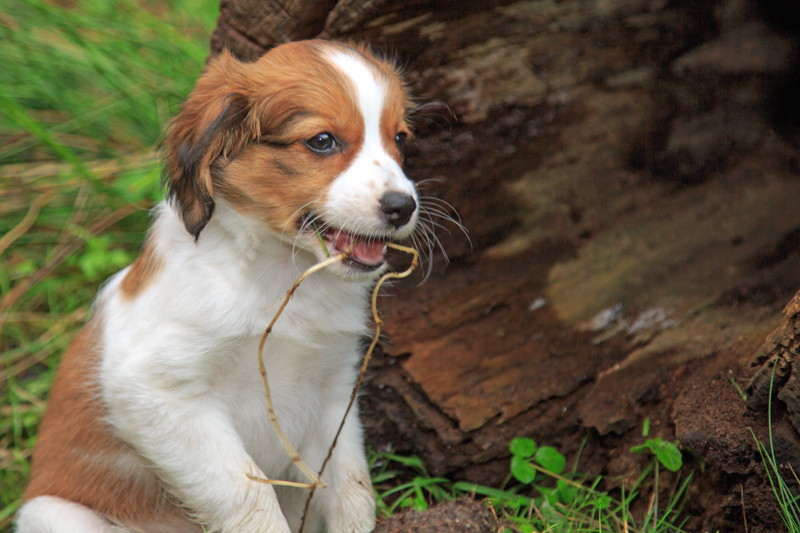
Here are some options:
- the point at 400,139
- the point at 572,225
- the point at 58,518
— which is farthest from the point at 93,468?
the point at 572,225

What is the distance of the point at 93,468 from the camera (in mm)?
2824

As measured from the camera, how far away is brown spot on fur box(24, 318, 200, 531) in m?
2.82

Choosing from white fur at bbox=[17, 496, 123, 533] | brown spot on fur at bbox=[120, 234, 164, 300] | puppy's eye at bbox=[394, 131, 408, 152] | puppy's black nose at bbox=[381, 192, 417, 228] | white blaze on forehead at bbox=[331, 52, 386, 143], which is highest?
white blaze on forehead at bbox=[331, 52, 386, 143]

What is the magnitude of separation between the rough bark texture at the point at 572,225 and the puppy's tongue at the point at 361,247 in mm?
818

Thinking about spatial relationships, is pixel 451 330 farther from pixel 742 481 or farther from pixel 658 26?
pixel 658 26

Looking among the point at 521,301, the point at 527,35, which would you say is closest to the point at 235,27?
the point at 527,35

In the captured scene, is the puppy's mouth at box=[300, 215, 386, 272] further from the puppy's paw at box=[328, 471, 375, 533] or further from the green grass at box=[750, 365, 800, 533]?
the green grass at box=[750, 365, 800, 533]

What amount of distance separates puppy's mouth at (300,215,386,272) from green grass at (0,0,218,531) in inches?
85.5

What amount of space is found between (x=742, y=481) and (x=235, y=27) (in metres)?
2.87

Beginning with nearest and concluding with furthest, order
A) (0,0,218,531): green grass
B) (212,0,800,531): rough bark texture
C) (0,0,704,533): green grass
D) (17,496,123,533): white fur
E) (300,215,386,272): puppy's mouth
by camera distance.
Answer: (300,215,386,272): puppy's mouth, (17,496,123,533): white fur, (212,0,800,531): rough bark texture, (0,0,704,533): green grass, (0,0,218,531): green grass

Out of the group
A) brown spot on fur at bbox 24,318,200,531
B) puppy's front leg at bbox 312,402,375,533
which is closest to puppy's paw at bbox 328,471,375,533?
puppy's front leg at bbox 312,402,375,533

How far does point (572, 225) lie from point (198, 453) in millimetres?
2143

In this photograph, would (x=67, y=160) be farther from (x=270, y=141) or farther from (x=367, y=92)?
(x=367, y=92)

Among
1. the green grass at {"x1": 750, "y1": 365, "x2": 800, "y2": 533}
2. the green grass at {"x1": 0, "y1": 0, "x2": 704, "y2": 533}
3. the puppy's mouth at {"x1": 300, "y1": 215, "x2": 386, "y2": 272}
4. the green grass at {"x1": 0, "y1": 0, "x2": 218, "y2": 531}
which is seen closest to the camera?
the green grass at {"x1": 750, "y1": 365, "x2": 800, "y2": 533}
